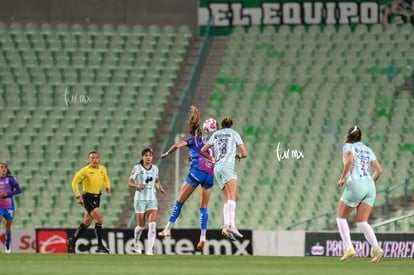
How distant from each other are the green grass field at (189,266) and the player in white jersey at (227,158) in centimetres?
85

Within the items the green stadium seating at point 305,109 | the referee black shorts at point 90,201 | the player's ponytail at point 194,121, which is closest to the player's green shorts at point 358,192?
the player's ponytail at point 194,121

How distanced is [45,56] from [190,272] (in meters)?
21.1

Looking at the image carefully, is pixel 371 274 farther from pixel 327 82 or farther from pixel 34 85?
pixel 34 85

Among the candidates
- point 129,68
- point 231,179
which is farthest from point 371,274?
point 129,68

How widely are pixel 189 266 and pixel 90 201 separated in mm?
7093

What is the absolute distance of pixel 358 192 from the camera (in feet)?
59.8

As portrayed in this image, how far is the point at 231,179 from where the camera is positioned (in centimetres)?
2031

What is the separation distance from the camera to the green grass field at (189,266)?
1582cm

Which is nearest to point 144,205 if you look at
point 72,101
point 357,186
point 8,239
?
point 8,239

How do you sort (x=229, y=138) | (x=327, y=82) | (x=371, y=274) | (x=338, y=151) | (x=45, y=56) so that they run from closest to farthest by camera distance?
1. (x=371, y=274)
2. (x=229, y=138)
3. (x=338, y=151)
4. (x=327, y=82)
5. (x=45, y=56)

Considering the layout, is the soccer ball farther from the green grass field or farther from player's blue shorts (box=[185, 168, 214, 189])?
the green grass field

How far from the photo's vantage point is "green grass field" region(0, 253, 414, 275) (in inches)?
623

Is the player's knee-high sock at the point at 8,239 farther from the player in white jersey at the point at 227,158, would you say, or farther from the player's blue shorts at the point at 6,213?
the player in white jersey at the point at 227,158

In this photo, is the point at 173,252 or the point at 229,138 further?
the point at 173,252
